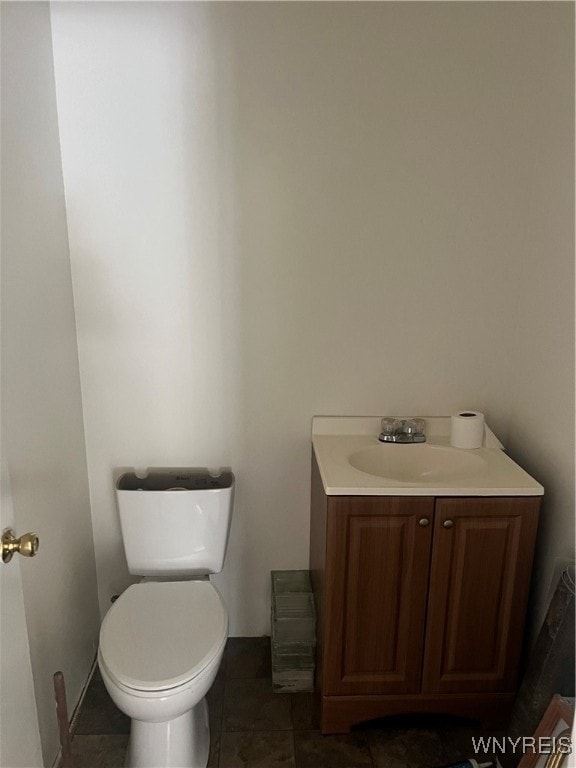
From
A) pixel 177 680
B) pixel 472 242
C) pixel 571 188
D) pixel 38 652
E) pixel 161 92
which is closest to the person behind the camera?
pixel 177 680

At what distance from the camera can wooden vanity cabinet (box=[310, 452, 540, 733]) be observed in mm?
1651

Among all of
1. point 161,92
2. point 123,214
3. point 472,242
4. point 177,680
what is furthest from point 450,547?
point 161,92

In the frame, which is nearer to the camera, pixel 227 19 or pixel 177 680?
pixel 177 680

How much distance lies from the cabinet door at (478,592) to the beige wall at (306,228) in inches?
6.3

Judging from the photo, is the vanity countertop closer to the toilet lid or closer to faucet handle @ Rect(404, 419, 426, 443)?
faucet handle @ Rect(404, 419, 426, 443)

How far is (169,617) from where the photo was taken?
172 centimetres

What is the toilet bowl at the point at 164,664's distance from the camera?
148 centimetres

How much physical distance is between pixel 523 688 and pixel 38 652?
4.46 ft

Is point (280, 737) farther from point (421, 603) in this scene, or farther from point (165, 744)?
point (421, 603)

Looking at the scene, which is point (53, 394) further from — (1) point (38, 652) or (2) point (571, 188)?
(2) point (571, 188)

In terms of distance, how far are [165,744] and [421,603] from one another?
80 centimetres

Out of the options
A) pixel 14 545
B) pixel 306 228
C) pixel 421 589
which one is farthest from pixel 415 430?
pixel 14 545

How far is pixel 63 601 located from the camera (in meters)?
1.82

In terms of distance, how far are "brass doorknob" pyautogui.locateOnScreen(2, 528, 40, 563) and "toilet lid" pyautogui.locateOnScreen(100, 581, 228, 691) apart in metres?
0.66
